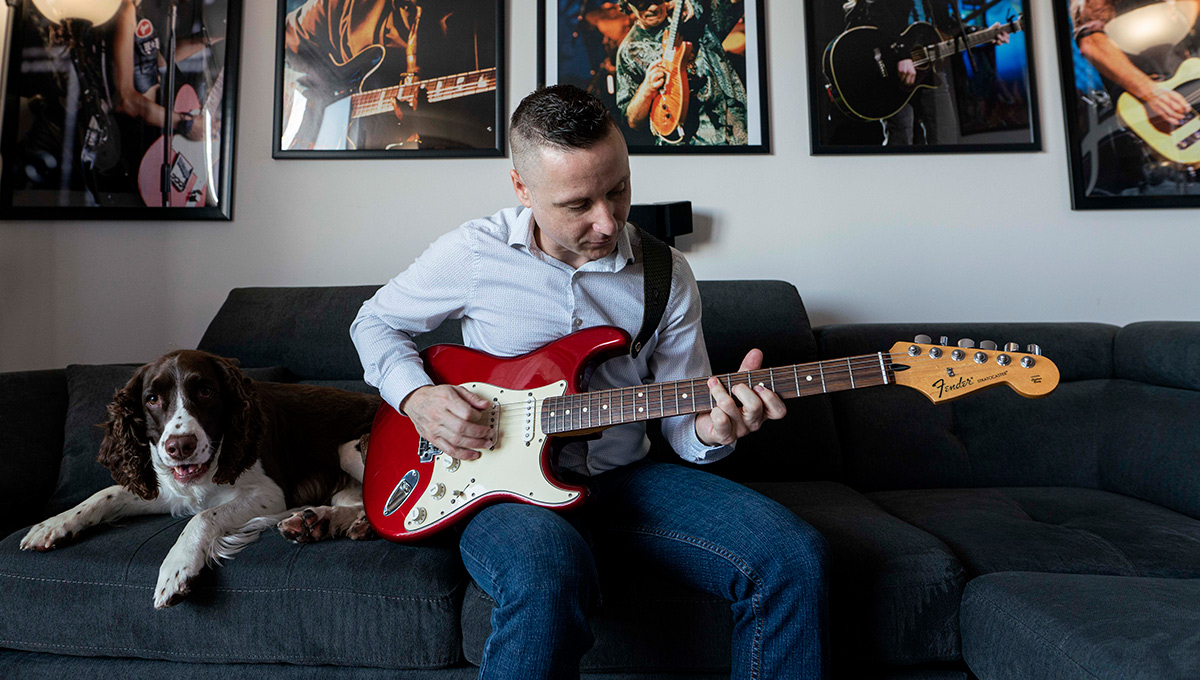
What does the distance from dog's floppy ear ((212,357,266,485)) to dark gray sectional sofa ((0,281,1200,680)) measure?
0.51 ft

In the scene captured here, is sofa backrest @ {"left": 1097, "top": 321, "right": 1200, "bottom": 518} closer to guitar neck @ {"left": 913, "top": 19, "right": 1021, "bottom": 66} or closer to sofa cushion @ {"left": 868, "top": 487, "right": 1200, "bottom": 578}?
sofa cushion @ {"left": 868, "top": 487, "right": 1200, "bottom": 578}

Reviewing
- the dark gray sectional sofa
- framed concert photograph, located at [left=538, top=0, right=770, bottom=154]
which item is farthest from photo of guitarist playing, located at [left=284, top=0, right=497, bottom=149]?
the dark gray sectional sofa

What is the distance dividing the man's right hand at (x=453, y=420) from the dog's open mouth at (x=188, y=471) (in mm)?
548

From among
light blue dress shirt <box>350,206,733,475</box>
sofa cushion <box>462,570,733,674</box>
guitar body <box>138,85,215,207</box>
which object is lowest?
sofa cushion <box>462,570,733,674</box>

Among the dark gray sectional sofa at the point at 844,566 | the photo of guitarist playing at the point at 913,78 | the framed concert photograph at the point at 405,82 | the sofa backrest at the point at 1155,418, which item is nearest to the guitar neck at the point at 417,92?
the framed concert photograph at the point at 405,82

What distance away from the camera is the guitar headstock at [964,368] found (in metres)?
1.11

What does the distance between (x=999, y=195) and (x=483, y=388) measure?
218 centimetres

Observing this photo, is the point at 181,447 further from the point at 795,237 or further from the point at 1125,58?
the point at 1125,58

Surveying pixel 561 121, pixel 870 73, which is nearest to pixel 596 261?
pixel 561 121

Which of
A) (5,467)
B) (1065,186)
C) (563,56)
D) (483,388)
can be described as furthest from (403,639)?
(1065,186)

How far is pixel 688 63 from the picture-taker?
257 centimetres

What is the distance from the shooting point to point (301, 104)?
8.55ft

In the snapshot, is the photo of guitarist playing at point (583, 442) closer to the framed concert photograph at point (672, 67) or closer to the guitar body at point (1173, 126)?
Result: the framed concert photograph at point (672, 67)

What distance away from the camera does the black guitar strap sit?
149cm
